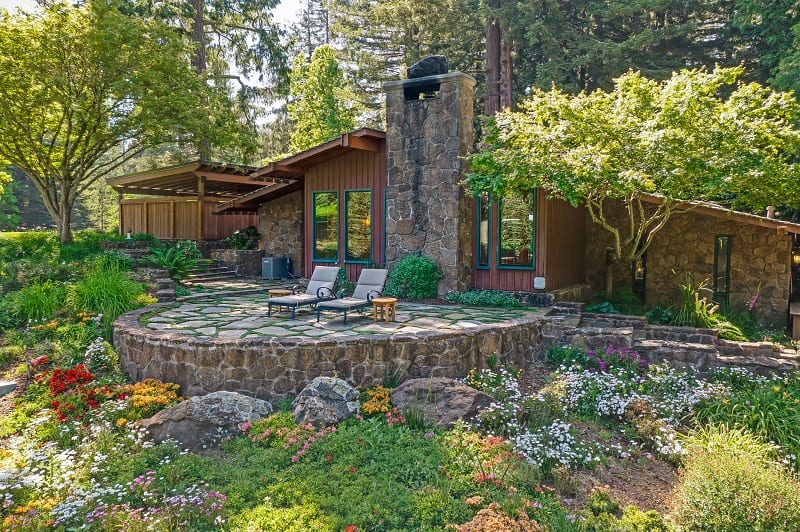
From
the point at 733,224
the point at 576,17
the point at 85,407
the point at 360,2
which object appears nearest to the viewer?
the point at 85,407

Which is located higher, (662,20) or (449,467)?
(662,20)

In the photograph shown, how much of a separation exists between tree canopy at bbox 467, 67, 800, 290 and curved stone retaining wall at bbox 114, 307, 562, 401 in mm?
3211

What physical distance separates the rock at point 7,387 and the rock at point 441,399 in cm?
465

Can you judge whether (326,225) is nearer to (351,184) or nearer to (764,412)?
(351,184)

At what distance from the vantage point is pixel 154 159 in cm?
3334

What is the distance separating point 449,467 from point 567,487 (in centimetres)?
105

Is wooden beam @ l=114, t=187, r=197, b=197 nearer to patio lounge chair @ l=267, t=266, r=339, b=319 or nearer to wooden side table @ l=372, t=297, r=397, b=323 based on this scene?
patio lounge chair @ l=267, t=266, r=339, b=319

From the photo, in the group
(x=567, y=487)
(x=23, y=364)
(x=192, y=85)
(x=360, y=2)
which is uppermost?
(x=360, y=2)

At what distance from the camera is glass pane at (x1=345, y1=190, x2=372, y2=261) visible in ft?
37.1

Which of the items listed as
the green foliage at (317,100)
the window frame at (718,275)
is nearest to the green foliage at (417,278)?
the window frame at (718,275)

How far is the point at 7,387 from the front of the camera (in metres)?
6.25

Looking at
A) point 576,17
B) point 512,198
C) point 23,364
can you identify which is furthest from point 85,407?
point 576,17

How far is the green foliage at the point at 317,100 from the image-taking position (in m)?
18.0

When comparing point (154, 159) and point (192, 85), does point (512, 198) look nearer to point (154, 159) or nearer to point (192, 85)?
point (192, 85)
